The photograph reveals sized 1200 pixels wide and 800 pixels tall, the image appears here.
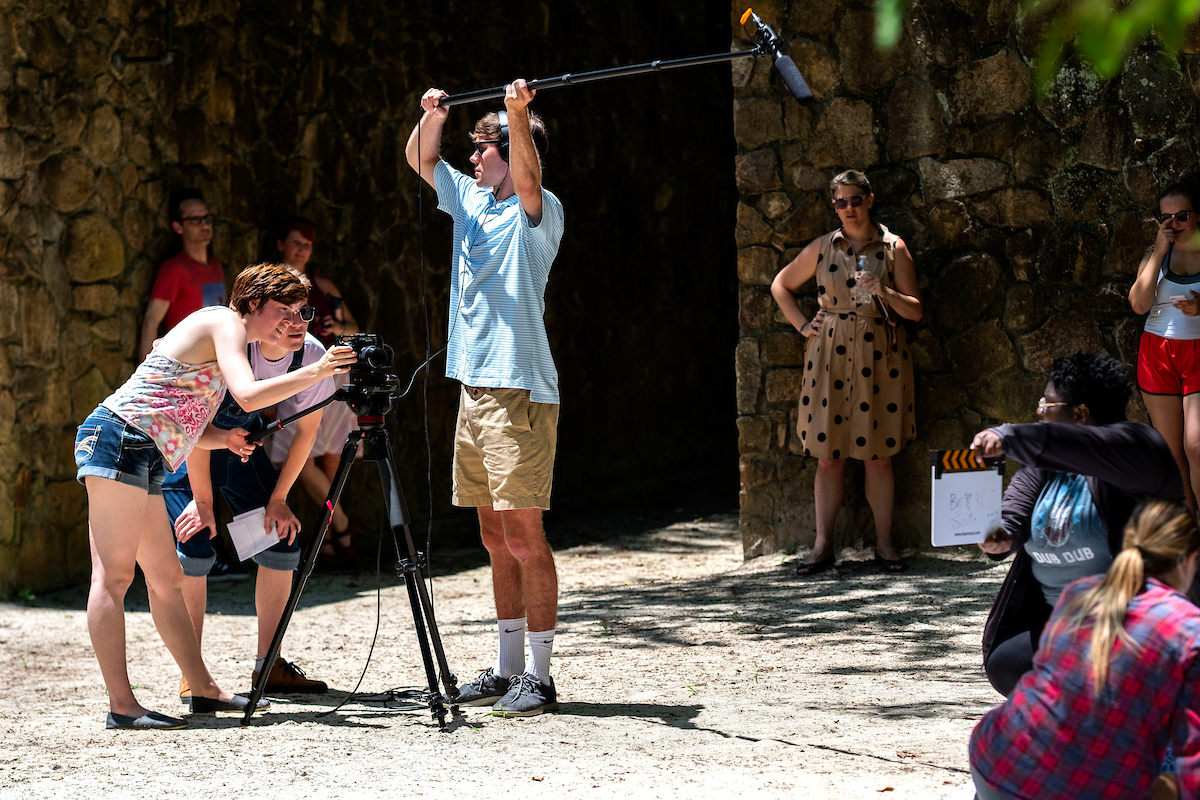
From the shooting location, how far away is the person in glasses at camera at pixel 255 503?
426cm

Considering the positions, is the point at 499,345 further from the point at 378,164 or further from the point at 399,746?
the point at 378,164

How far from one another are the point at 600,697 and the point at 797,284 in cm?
270

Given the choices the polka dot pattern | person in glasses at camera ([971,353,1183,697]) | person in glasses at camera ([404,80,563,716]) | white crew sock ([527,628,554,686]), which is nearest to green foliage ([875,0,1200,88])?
person in glasses at camera ([971,353,1183,697])

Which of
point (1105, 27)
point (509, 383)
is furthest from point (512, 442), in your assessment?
point (1105, 27)

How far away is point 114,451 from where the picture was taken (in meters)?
3.87

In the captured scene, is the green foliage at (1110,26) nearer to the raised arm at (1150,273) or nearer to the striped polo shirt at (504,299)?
the striped polo shirt at (504,299)

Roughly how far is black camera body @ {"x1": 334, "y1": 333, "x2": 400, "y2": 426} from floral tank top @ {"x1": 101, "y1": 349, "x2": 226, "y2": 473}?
477mm

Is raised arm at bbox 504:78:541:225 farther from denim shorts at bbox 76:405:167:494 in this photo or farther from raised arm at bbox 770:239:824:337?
raised arm at bbox 770:239:824:337

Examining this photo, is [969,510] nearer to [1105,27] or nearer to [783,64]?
[783,64]

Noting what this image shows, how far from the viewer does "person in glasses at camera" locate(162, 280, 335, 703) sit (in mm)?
4262

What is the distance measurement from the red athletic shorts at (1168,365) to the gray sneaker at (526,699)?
3.07m

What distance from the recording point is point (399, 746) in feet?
12.2

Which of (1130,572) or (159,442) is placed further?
(159,442)

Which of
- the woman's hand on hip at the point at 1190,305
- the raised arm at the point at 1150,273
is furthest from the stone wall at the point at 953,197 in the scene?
the woman's hand on hip at the point at 1190,305
